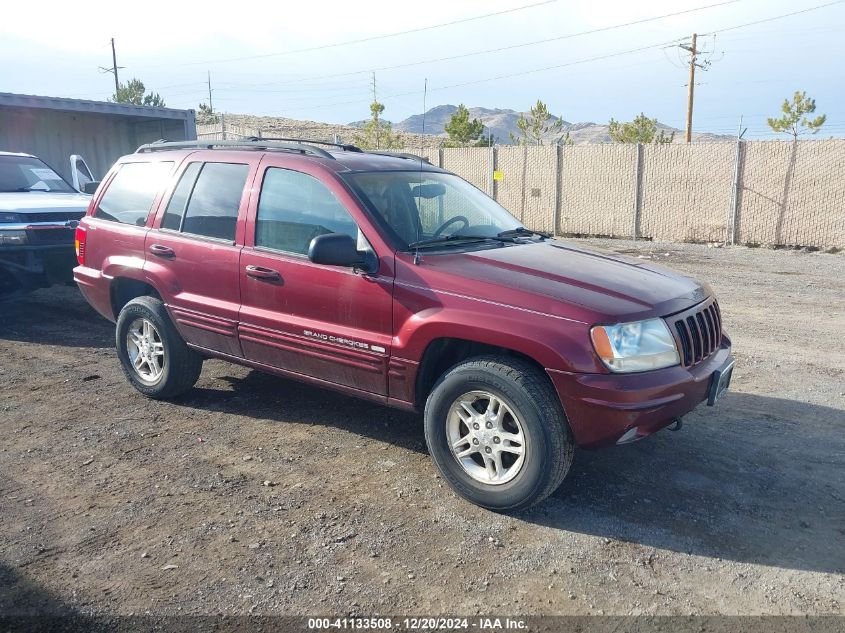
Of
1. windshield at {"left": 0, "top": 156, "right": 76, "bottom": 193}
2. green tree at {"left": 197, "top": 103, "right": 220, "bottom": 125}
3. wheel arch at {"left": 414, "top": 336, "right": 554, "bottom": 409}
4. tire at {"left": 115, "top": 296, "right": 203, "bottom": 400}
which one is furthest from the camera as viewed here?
green tree at {"left": 197, "top": 103, "right": 220, "bottom": 125}

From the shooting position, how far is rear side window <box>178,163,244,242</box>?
484 centimetres

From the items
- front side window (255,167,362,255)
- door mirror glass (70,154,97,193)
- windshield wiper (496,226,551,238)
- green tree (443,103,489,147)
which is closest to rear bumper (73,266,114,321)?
front side window (255,167,362,255)

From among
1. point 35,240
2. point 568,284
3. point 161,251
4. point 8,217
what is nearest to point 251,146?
point 161,251

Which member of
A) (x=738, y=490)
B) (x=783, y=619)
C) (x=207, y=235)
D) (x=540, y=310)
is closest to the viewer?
(x=783, y=619)

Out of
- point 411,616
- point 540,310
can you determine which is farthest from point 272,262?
point 411,616

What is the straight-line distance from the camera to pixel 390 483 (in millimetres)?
4121

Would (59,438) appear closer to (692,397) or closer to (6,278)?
(692,397)

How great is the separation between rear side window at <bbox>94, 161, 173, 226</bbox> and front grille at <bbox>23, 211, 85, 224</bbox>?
282 centimetres

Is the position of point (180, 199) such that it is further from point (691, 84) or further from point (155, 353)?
point (691, 84)

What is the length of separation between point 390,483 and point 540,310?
1.37 meters

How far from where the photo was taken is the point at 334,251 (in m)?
3.93

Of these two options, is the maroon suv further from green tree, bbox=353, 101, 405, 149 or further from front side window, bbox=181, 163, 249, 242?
green tree, bbox=353, 101, 405, 149

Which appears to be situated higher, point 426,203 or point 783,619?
point 426,203

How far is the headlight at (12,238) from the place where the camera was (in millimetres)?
7857
